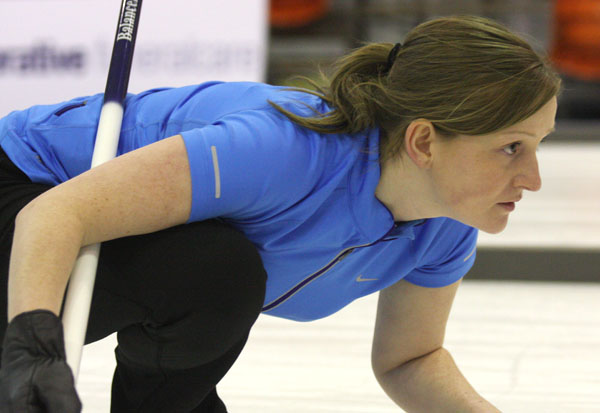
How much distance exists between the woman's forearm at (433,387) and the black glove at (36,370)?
565 mm

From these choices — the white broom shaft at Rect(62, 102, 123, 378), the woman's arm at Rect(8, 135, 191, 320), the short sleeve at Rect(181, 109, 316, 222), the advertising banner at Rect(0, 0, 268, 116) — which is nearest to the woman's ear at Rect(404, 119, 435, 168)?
the short sleeve at Rect(181, 109, 316, 222)

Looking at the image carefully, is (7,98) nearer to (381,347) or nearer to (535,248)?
(535,248)

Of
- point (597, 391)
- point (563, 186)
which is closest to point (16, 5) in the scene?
point (563, 186)

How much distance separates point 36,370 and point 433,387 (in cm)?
60

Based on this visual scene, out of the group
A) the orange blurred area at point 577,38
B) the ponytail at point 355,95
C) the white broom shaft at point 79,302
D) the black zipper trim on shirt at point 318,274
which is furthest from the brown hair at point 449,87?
the orange blurred area at point 577,38

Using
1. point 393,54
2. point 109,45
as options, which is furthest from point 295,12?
point 393,54

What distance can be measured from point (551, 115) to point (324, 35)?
12.2ft

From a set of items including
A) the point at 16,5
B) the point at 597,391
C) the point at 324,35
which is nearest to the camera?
the point at 597,391

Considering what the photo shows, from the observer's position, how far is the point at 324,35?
15.2 feet

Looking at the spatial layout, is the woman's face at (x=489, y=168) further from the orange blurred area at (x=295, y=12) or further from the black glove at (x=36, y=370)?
the orange blurred area at (x=295, y=12)

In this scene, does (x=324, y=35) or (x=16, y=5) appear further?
(x=324, y=35)

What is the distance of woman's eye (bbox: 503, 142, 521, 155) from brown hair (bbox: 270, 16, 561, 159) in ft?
0.12

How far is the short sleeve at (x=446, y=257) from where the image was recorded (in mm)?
1189

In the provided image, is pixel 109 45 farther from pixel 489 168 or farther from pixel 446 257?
pixel 489 168
